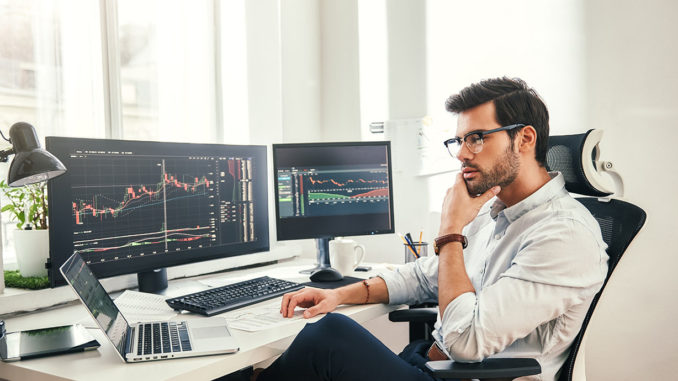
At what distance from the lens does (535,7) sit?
2.20 meters

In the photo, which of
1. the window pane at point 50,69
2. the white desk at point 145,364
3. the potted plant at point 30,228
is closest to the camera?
the white desk at point 145,364

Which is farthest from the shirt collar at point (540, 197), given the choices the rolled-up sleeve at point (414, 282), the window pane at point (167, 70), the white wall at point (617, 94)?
the window pane at point (167, 70)

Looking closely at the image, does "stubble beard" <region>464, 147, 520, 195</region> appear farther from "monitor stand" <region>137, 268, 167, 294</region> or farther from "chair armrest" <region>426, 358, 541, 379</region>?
"monitor stand" <region>137, 268, 167, 294</region>

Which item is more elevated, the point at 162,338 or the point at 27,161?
the point at 27,161

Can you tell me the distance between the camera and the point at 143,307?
149 cm

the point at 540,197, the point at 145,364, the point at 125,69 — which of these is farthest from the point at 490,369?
the point at 125,69

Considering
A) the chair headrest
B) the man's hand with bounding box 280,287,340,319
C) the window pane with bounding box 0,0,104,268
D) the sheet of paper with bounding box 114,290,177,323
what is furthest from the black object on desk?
the chair headrest

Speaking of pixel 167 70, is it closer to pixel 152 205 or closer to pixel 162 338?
pixel 152 205

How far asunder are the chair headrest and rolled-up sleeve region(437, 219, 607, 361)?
0.49ft

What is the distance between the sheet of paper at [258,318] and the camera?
135cm

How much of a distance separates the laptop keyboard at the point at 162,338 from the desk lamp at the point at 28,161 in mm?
430

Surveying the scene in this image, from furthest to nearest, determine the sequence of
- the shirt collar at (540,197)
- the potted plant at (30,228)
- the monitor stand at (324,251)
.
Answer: the monitor stand at (324,251), the potted plant at (30,228), the shirt collar at (540,197)

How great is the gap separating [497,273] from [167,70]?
163cm

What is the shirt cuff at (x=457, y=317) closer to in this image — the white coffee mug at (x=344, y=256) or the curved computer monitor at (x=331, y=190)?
the white coffee mug at (x=344, y=256)
